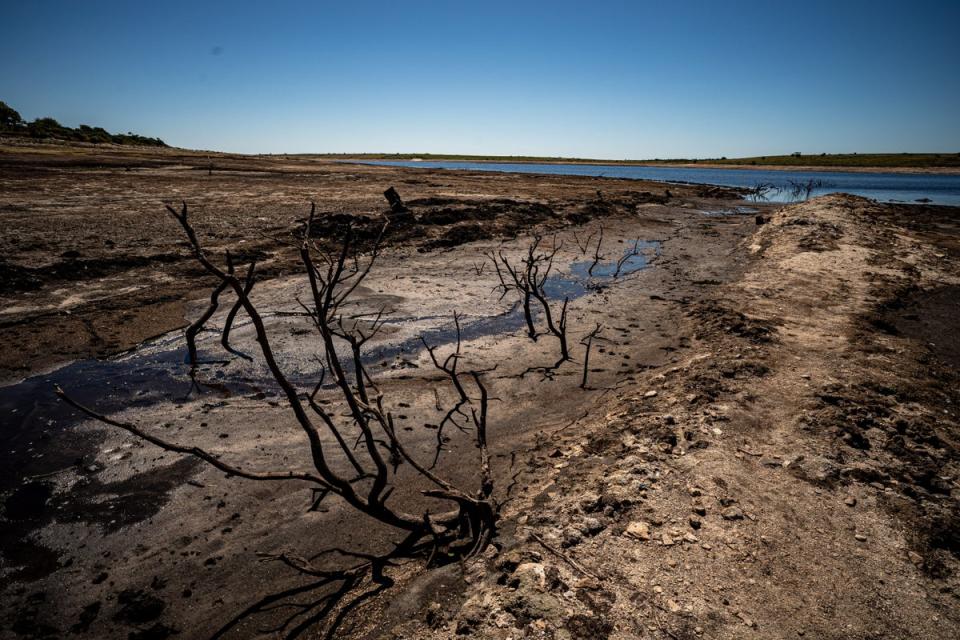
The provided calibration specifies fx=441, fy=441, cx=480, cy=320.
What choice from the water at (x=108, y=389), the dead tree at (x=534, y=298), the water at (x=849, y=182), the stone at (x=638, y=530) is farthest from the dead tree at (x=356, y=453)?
the water at (x=849, y=182)

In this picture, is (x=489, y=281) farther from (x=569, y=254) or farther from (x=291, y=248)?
(x=291, y=248)

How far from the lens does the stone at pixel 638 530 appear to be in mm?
3387

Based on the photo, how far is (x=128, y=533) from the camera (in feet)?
13.1

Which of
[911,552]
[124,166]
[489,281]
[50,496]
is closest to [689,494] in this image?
[911,552]

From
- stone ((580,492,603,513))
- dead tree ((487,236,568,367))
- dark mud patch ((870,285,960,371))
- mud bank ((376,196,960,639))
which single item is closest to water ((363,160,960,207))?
dark mud patch ((870,285,960,371))

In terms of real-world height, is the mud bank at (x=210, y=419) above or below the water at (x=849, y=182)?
below

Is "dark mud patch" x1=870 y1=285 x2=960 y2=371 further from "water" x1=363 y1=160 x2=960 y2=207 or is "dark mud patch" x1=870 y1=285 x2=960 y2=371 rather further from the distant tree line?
the distant tree line

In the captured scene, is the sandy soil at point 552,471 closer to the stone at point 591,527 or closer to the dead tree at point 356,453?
the stone at point 591,527

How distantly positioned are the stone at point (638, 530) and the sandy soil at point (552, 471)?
0.02 m

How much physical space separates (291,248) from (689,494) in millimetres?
13202

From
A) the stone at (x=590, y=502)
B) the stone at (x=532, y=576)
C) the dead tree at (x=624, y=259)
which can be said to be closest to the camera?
the stone at (x=532, y=576)

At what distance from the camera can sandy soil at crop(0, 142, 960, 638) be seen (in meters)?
2.93

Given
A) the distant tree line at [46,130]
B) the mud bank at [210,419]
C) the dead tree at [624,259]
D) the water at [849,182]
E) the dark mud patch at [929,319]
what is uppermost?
the distant tree line at [46,130]

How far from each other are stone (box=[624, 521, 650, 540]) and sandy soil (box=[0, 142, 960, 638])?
15mm
